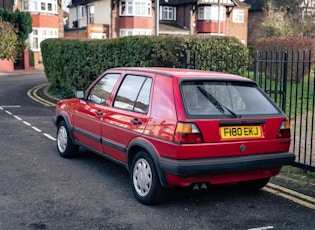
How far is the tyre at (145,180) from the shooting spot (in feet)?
17.2

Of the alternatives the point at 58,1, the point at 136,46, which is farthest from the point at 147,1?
the point at 136,46

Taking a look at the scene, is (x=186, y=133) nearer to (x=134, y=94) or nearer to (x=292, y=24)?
(x=134, y=94)

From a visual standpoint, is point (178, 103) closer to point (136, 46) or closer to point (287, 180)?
point (287, 180)

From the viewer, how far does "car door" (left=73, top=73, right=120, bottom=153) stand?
21.5ft

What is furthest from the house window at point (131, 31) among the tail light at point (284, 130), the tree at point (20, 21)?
the tail light at point (284, 130)

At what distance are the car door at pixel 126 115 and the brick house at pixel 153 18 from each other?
119 ft

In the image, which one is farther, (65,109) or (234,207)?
(65,109)

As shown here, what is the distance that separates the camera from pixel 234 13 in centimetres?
5228

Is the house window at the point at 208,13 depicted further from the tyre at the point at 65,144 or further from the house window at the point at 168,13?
the tyre at the point at 65,144

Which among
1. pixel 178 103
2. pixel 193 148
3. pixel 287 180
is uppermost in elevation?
pixel 178 103

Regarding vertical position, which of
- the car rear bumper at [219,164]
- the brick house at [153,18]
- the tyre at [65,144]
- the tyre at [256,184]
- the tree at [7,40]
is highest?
the brick house at [153,18]

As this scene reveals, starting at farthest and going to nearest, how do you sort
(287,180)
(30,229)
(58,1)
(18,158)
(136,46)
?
(58,1) < (136,46) < (18,158) < (287,180) < (30,229)

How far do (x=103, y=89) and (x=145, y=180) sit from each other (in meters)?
1.96

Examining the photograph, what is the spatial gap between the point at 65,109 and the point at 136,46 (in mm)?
4683
